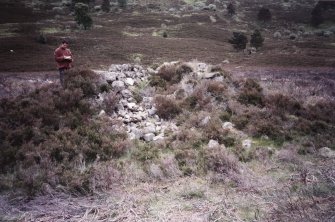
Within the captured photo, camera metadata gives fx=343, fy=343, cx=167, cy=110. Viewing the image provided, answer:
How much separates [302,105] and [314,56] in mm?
18826

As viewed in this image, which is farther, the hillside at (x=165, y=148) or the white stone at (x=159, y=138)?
the white stone at (x=159, y=138)

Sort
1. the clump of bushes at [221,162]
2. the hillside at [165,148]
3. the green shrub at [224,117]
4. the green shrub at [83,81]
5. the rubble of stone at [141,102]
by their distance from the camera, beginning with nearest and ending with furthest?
the hillside at [165,148], the clump of bushes at [221,162], the rubble of stone at [141,102], the green shrub at [224,117], the green shrub at [83,81]

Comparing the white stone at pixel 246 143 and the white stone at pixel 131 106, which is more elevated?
the white stone at pixel 131 106

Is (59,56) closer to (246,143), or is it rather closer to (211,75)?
(211,75)

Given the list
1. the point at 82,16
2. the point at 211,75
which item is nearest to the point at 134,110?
the point at 211,75

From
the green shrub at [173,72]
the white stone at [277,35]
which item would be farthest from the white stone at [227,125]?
the white stone at [277,35]

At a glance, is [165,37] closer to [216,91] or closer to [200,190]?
[216,91]

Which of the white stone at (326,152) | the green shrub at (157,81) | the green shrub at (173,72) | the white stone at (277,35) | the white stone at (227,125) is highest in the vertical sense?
the green shrub at (173,72)

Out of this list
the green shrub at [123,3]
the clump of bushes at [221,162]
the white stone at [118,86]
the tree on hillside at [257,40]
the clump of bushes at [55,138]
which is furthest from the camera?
the green shrub at [123,3]

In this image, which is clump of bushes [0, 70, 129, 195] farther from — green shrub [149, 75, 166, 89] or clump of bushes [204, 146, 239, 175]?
green shrub [149, 75, 166, 89]

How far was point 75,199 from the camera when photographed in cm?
672

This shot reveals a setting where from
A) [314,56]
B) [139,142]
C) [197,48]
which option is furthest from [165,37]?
[139,142]

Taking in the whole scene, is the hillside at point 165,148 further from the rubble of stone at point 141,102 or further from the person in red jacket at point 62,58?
the person in red jacket at point 62,58

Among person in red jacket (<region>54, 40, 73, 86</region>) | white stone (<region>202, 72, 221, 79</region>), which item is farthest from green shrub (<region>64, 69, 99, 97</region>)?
white stone (<region>202, 72, 221, 79</region>)
